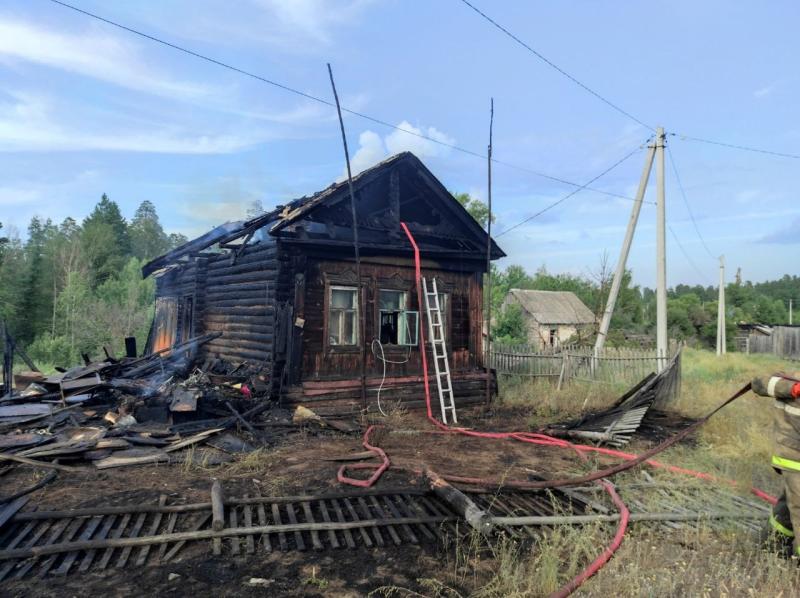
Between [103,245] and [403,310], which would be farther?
[103,245]

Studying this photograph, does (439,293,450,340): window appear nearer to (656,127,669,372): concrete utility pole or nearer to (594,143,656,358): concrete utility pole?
(594,143,656,358): concrete utility pole

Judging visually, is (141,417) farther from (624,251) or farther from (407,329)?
(624,251)

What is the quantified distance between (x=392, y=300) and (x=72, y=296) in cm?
3156

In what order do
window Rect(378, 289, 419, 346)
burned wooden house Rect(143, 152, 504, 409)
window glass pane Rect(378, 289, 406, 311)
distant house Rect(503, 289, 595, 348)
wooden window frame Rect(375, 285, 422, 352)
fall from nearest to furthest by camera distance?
burned wooden house Rect(143, 152, 504, 409)
wooden window frame Rect(375, 285, 422, 352)
window glass pane Rect(378, 289, 406, 311)
window Rect(378, 289, 419, 346)
distant house Rect(503, 289, 595, 348)

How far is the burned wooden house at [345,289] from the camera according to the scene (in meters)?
9.70

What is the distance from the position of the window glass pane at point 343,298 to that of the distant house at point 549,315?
2750cm

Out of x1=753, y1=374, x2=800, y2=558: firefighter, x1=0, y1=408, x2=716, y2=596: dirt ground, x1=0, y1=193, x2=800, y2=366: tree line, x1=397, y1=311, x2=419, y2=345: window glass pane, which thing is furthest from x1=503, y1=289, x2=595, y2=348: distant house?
x1=753, y1=374, x2=800, y2=558: firefighter

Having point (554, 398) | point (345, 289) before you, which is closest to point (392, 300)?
point (345, 289)

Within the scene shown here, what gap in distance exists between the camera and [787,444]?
12.2 feet

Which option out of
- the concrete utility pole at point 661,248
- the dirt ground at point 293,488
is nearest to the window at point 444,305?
the dirt ground at point 293,488

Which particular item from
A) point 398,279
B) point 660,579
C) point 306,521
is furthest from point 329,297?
point 660,579

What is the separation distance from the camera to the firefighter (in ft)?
12.0

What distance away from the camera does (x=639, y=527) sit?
472 cm

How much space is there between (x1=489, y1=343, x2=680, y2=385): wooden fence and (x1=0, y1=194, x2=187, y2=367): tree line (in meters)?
20.6
